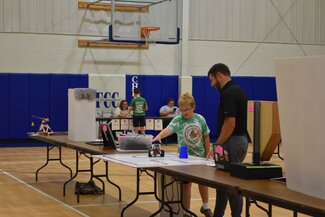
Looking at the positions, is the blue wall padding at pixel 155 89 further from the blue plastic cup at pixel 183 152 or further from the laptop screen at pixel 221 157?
the laptop screen at pixel 221 157

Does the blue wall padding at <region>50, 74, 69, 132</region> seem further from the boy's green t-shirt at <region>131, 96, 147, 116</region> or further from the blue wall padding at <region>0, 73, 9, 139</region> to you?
the boy's green t-shirt at <region>131, 96, 147, 116</region>

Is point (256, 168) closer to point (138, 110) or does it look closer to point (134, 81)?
point (138, 110)

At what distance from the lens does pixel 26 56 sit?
17.4 m

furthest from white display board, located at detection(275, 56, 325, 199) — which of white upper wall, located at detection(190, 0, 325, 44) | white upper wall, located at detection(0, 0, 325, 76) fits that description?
white upper wall, located at detection(190, 0, 325, 44)

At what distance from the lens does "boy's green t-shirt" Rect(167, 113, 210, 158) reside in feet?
22.1

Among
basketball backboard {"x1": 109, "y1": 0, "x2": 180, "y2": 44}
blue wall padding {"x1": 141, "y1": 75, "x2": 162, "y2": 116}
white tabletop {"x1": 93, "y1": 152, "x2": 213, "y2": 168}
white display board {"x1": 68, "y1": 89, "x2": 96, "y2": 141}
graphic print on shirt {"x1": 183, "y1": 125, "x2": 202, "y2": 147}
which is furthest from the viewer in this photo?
blue wall padding {"x1": 141, "y1": 75, "x2": 162, "y2": 116}

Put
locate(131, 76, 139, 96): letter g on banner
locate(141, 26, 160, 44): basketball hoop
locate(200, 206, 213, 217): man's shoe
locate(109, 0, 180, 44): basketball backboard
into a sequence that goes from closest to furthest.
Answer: locate(200, 206, 213, 217): man's shoe → locate(141, 26, 160, 44): basketball hoop → locate(109, 0, 180, 44): basketball backboard → locate(131, 76, 139, 96): letter g on banner

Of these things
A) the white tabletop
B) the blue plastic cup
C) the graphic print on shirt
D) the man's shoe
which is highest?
the graphic print on shirt

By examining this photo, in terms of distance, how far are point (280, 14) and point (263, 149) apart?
644 inches

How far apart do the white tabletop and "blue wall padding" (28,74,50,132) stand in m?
11.1

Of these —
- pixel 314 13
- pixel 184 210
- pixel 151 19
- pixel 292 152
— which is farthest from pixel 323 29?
pixel 292 152

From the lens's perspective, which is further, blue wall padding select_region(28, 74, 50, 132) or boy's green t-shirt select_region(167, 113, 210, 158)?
blue wall padding select_region(28, 74, 50, 132)

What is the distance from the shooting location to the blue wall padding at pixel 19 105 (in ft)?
56.0

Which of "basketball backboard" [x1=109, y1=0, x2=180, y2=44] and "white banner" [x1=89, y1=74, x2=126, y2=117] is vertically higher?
"basketball backboard" [x1=109, y1=0, x2=180, y2=44]
